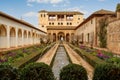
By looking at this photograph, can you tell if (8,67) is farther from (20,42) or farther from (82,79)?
(20,42)

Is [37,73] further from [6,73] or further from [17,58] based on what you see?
[17,58]

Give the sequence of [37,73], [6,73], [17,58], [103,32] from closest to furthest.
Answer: [37,73] → [6,73] → [17,58] → [103,32]

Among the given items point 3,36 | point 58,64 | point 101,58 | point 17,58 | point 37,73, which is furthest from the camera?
point 3,36

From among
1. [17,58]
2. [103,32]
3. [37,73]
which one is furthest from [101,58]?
[103,32]

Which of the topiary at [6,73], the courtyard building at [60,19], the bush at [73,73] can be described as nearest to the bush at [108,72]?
the bush at [73,73]

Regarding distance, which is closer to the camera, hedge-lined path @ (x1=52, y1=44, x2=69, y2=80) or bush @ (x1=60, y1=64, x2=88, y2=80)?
bush @ (x1=60, y1=64, x2=88, y2=80)

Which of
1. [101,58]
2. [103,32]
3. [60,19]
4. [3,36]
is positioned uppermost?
[60,19]

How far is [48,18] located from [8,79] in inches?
2836

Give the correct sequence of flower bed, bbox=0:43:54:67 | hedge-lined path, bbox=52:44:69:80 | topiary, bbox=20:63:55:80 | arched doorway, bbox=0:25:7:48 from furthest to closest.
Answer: arched doorway, bbox=0:25:7:48, hedge-lined path, bbox=52:44:69:80, flower bed, bbox=0:43:54:67, topiary, bbox=20:63:55:80

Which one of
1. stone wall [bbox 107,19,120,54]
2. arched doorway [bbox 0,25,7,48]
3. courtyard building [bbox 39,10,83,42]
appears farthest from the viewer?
courtyard building [bbox 39,10,83,42]

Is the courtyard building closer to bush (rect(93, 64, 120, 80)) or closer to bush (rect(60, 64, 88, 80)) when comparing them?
bush (rect(93, 64, 120, 80))

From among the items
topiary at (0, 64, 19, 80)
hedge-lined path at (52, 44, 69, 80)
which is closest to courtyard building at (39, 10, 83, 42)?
hedge-lined path at (52, 44, 69, 80)

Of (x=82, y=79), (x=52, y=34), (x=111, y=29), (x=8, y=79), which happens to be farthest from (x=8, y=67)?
(x=52, y=34)

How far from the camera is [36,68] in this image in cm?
552
